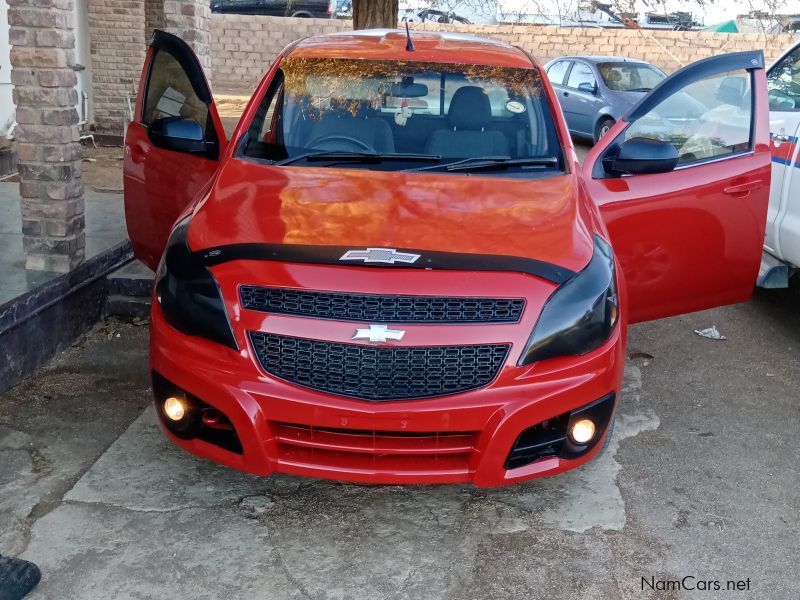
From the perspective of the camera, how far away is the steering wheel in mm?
4285

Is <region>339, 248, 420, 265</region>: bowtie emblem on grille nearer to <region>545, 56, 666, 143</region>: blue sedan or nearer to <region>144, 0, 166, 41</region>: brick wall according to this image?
<region>144, 0, 166, 41</region>: brick wall

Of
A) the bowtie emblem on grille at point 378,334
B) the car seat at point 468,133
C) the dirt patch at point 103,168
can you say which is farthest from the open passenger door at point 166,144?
the dirt patch at point 103,168

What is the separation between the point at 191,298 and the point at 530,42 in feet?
66.6

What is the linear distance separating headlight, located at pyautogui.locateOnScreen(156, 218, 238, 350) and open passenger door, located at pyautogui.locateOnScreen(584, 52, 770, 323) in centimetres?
197

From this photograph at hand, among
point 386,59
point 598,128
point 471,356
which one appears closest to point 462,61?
point 386,59

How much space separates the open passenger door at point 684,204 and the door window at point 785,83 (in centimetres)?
155

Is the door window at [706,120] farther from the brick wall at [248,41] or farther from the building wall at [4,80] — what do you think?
the brick wall at [248,41]

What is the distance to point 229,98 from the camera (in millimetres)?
19672

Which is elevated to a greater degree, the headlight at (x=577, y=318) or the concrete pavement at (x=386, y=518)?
the headlight at (x=577, y=318)

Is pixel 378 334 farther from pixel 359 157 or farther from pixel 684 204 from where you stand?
pixel 684 204

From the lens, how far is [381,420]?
3146 millimetres

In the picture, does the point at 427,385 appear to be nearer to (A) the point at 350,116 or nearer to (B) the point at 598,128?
(A) the point at 350,116

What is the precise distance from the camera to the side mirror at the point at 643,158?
4.36 m

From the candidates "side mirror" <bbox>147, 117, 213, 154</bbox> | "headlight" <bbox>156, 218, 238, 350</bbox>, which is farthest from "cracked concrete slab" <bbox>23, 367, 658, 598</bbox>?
"side mirror" <bbox>147, 117, 213, 154</bbox>
